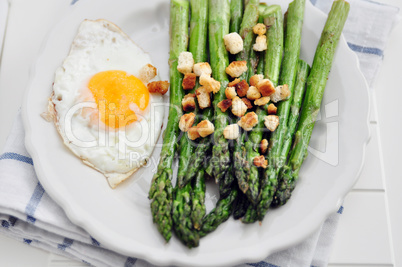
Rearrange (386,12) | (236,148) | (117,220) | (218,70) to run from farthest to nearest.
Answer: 1. (386,12)
2. (218,70)
3. (236,148)
4. (117,220)

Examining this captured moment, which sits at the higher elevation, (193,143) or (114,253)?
(193,143)

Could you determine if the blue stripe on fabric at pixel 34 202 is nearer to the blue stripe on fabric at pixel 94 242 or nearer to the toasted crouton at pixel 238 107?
the blue stripe on fabric at pixel 94 242

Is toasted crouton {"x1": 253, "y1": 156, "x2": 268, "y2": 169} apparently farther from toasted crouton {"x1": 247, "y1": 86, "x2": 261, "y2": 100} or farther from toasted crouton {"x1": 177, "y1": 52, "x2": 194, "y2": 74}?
toasted crouton {"x1": 177, "y1": 52, "x2": 194, "y2": 74}

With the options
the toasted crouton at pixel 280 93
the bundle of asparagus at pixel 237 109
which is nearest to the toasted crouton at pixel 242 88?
the bundle of asparagus at pixel 237 109

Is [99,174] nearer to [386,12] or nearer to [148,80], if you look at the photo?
[148,80]

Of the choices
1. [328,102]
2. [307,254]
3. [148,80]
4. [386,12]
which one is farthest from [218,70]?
[386,12]

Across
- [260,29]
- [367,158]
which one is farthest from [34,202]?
[367,158]
